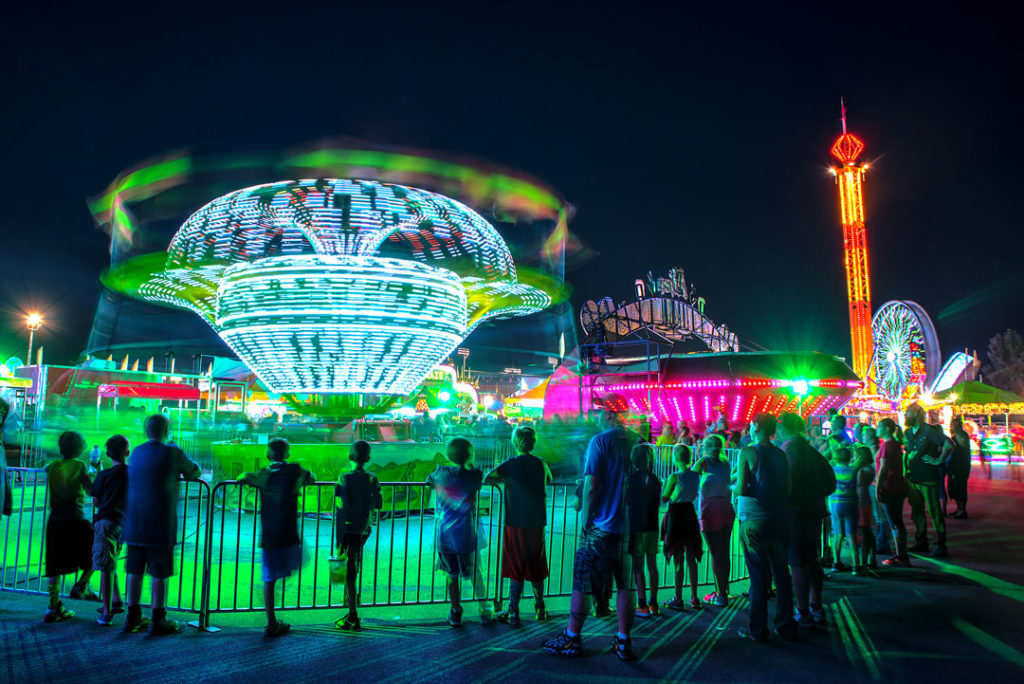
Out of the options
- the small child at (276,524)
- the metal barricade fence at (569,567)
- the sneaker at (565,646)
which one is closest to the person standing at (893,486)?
the metal barricade fence at (569,567)

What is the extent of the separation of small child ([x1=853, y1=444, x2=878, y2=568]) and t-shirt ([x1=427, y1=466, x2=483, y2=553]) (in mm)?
4377

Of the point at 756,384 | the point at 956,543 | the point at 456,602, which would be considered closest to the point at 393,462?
the point at 456,602

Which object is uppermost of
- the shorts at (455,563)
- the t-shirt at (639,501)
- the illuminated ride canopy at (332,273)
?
the illuminated ride canopy at (332,273)

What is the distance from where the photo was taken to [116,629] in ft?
15.4

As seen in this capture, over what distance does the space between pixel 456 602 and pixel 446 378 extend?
41227 mm

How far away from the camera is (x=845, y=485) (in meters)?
6.69

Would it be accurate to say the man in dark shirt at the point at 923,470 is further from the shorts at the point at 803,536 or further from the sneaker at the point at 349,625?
the sneaker at the point at 349,625

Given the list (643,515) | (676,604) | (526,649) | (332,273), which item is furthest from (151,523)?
(332,273)

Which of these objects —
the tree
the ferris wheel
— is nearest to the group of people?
the ferris wheel

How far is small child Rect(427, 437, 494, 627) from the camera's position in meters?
4.90

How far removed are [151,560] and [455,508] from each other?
88.1 inches

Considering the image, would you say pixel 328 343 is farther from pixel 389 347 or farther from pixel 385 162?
pixel 385 162

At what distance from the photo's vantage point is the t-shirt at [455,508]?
16.1 feet

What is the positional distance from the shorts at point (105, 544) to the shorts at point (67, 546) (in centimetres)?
19
